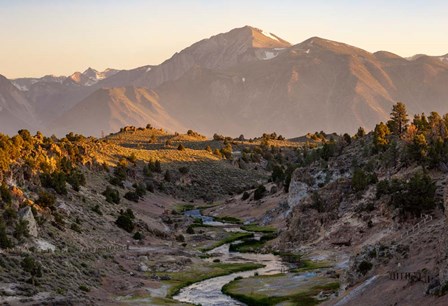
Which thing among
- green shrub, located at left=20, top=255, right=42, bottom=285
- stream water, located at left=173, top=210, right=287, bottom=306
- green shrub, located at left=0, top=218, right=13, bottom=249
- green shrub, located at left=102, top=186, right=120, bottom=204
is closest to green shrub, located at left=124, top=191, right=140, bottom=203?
green shrub, located at left=102, top=186, right=120, bottom=204

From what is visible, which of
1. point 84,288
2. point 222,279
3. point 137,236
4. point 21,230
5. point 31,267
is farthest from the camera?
point 137,236

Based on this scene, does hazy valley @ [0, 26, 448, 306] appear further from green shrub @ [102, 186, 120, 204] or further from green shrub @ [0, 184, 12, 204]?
green shrub @ [102, 186, 120, 204]

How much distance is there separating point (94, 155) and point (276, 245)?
81.0 meters

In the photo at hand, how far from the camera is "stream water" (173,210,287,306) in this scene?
67.0 meters

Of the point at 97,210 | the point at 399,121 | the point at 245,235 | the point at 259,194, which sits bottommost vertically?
the point at 245,235

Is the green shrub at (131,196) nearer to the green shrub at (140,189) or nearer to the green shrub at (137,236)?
the green shrub at (140,189)

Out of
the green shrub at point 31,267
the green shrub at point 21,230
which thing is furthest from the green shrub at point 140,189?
the green shrub at point 31,267

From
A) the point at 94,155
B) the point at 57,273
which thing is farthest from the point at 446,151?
the point at 94,155

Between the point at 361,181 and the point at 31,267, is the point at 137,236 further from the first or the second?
the point at 31,267

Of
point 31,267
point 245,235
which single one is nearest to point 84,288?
point 31,267

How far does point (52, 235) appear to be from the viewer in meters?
83.3

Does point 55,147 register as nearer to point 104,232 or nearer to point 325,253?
point 104,232

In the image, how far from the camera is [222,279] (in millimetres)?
79438

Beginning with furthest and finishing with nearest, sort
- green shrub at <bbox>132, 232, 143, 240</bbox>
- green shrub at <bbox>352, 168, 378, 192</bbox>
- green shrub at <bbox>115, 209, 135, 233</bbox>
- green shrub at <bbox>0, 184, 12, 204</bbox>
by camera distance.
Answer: green shrub at <bbox>115, 209, 135, 233</bbox> < green shrub at <bbox>132, 232, 143, 240</bbox> < green shrub at <bbox>352, 168, 378, 192</bbox> < green shrub at <bbox>0, 184, 12, 204</bbox>
